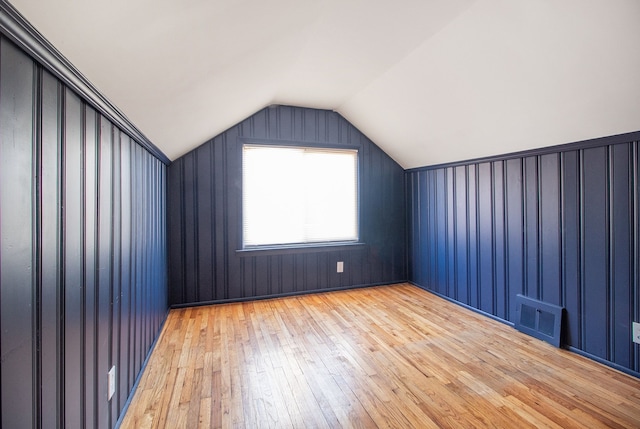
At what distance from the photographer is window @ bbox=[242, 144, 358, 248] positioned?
3.70 m

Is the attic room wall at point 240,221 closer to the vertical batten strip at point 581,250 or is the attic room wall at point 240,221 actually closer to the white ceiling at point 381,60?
the white ceiling at point 381,60

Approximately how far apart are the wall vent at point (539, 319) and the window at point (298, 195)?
2102 millimetres

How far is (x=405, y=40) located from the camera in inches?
88.2

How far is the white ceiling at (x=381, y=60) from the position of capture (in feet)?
3.62

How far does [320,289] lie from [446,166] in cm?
227

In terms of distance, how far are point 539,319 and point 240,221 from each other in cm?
320

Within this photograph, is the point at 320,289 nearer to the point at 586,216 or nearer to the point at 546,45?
the point at 586,216

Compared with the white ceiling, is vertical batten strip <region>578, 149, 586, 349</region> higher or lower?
lower

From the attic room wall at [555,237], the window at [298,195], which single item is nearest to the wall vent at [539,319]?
the attic room wall at [555,237]

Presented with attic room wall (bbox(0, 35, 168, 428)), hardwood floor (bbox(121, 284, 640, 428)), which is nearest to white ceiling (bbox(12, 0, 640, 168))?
attic room wall (bbox(0, 35, 168, 428))

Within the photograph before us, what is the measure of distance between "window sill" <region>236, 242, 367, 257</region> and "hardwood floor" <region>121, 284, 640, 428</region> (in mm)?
832

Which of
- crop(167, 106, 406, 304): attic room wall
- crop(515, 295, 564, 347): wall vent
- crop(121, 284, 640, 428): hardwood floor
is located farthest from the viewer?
crop(167, 106, 406, 304): attic room wall

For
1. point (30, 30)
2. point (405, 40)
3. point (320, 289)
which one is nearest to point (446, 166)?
point (405, 40)

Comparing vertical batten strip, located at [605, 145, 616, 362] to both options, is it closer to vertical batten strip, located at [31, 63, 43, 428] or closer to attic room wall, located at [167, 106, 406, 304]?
attic room wall, located at [167, 106, 406, 304]
